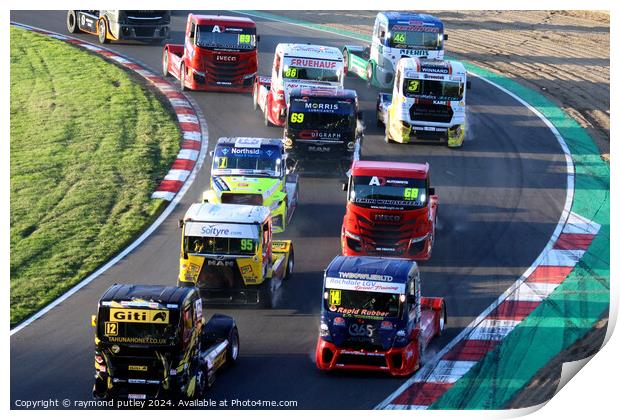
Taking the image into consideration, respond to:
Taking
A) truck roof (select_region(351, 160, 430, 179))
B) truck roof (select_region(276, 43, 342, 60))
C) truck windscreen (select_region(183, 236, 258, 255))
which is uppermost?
truck roof (select_region(276, 43, 342, 60))

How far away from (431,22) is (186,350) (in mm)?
29155

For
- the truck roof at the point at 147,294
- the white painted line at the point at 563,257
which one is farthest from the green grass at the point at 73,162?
the white painted line at the point at 563,257

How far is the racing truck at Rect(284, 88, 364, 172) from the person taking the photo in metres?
42.3

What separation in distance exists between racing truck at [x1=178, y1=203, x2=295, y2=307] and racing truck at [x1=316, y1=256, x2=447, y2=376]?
3.46 metres

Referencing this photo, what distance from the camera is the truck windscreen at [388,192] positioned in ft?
116

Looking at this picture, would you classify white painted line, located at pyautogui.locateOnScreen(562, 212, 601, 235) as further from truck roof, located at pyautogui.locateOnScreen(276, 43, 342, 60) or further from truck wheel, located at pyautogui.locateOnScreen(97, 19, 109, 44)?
truck wheel, located at pyautogui.locateOnScreen(97, 19, 109, 44)

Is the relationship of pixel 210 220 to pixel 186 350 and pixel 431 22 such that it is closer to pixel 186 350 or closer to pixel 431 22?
pixel 186 350

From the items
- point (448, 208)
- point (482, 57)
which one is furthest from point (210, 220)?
point (482, 57)

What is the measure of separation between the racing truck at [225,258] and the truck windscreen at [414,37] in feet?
71.9

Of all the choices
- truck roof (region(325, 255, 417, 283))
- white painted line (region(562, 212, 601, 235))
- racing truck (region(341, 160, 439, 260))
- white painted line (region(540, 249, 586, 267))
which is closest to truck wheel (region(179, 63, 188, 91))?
racing truck (region(341, 160, 439, 260))

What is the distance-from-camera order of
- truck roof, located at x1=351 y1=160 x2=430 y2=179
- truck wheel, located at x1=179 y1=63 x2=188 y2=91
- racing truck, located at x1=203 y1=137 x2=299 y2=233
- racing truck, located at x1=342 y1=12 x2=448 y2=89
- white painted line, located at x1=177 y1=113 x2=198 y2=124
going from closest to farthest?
truck roof, located at x1=351 y1=160 x2=430 y2=179 → racing truck, located at x1=203 y1=137 x2=299 y2=233 → white painted line, located at x1=177 y1=113 x2=198 y2=124 → truck wheel, located at x1=179 y1=63 x2=188 y2=91 → racing truck, located at x1=342 y1=12 x2=448 y2=89

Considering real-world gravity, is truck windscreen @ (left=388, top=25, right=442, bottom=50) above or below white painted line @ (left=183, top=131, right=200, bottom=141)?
above

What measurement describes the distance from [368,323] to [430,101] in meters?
18.6

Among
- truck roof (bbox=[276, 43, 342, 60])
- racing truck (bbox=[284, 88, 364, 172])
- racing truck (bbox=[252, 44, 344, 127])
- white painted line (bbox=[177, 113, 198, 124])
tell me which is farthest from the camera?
white painted line (bbox=[177, 113, 198, 124])
